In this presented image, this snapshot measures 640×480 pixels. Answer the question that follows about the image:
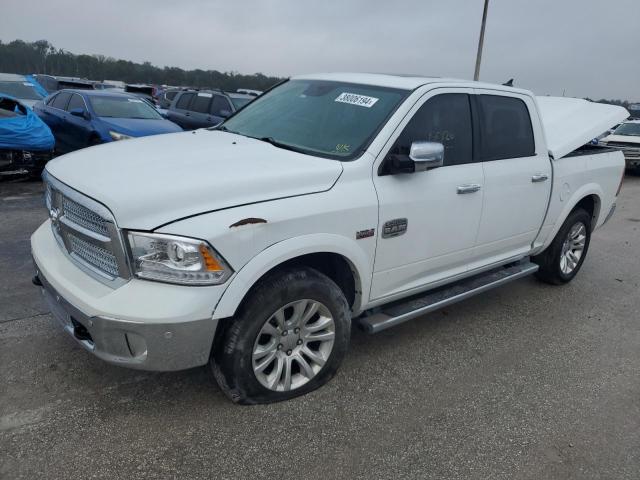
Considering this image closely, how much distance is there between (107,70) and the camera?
162 ft

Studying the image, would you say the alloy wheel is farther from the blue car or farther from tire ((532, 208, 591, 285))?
the blue car

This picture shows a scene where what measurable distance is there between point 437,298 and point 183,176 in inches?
82.7

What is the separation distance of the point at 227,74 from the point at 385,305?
50.3 m

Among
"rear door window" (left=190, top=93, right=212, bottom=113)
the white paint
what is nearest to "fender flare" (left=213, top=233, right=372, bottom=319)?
the white paint

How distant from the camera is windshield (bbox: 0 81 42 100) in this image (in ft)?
40.8

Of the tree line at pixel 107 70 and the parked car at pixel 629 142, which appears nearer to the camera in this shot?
the parked car at pixel 629 142

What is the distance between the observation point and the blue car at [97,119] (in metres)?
8.86

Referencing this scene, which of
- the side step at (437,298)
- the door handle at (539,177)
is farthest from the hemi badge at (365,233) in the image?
the door handle at (539,177)

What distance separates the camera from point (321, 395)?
3.12m

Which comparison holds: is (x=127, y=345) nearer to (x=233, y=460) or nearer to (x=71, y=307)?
(x=71, y=307)

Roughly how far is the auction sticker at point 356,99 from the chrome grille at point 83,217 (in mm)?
1868

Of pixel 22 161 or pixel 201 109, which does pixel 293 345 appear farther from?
pixel 201 109

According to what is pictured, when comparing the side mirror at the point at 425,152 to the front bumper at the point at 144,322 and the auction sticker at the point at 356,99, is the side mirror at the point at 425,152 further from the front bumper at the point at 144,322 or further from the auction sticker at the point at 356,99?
the front bumper at the point at 144,322

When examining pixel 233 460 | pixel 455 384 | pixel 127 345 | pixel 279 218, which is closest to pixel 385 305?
pixel 455 384
